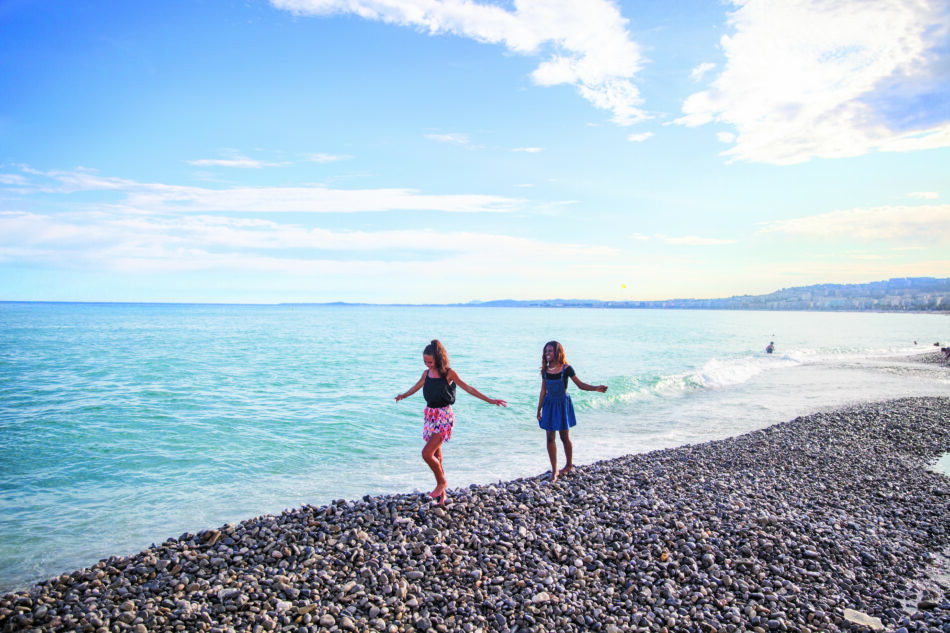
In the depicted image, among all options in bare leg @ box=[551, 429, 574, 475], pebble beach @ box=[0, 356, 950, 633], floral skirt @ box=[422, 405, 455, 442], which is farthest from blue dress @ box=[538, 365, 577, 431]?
floral skirt @ box=[422, 405, 455, 442]

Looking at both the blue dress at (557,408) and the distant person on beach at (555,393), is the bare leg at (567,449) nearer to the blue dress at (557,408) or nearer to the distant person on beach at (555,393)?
the distant person on beach at (555,393)

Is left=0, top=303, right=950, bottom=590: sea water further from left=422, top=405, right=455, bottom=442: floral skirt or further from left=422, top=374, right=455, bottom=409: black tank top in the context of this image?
left=422, top=374, right=455, bottom=409: black tank top

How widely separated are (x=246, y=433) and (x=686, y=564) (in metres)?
12.7

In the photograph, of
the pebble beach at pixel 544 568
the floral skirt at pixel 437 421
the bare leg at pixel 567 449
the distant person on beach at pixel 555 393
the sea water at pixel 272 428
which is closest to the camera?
the pebble beach at pixel 544 568

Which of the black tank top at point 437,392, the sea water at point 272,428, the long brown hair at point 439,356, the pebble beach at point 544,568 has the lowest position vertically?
the sea water at point 272,428

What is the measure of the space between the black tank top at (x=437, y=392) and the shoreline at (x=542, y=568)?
1.36 meters

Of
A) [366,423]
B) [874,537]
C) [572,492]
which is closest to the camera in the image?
[874,537]

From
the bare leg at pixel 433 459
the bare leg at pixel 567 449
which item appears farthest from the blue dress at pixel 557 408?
the bare leg at pixel 433 459

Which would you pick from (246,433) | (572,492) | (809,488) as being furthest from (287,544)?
(246,433)

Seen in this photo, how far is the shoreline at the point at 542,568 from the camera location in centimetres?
502

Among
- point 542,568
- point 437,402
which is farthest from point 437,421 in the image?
point 542,568

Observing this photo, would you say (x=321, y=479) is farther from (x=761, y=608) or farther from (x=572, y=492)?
(x=761, y=608)

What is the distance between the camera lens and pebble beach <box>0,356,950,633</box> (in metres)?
5.02

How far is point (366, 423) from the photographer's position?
16.3m
